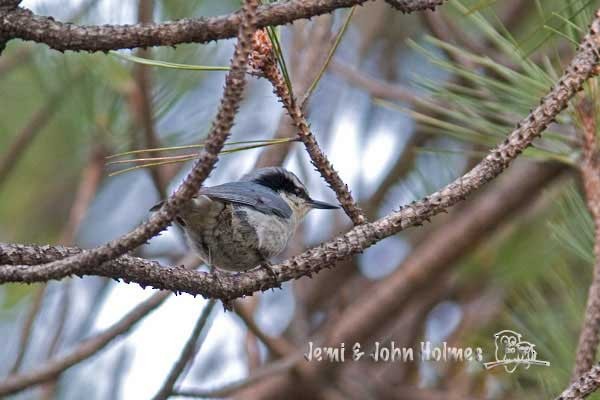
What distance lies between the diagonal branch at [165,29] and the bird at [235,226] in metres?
1.02

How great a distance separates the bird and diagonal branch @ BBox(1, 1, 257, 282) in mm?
1086

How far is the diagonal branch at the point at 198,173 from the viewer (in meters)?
1.38

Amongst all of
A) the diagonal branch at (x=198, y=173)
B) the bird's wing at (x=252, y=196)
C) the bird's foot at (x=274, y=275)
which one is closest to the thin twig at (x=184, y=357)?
the bird's foot at (x=274, y=275)

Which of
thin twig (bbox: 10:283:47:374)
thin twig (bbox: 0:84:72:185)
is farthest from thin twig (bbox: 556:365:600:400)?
thin twig (bbox: 0:84:72:185)

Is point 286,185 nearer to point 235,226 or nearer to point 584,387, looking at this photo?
point 235,226

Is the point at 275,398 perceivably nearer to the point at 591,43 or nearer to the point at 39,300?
the point at 39,300

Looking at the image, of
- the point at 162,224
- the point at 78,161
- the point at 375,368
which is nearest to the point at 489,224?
the point at 375,368

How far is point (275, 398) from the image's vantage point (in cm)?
389

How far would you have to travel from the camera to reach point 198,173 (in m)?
1.42

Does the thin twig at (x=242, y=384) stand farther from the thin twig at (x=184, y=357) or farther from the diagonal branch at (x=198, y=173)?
the diagonal branch at (x=198, y=173)

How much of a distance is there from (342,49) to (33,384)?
9.88 ft

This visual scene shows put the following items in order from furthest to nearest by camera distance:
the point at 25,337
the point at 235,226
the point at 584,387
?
the point at 25,337, the point at 235,226, the point at 584,387

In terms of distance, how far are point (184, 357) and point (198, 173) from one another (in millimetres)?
883

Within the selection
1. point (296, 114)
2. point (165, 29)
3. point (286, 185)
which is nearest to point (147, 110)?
point (286, 185)
